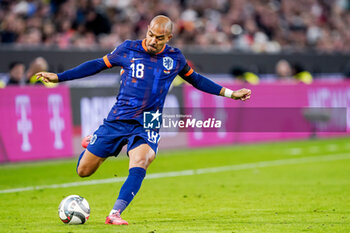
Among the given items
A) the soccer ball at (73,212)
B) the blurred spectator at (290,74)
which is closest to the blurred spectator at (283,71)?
the blurred spectator at (290,74)

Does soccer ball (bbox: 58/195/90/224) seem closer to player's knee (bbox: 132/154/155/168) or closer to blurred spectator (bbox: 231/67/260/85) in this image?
player's knee (bbox: 132/154/155/168)

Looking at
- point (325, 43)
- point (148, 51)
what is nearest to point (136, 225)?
point (148, 51)

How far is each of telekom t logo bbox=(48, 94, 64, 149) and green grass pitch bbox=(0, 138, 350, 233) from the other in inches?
17.6

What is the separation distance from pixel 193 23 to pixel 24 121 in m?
9.03

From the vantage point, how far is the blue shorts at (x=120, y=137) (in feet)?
25.6

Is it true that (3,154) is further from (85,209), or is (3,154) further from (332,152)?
(332,152)

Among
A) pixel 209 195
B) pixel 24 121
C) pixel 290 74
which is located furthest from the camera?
pixel 290 74

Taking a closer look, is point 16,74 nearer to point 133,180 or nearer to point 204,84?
point 204,84

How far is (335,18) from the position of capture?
2884cm

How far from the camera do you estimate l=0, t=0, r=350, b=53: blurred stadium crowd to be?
18.0m

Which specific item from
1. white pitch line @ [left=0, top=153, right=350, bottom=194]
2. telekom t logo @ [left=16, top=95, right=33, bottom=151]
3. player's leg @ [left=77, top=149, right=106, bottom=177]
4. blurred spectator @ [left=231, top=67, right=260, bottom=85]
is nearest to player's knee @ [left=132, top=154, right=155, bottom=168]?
player's leg @ [left=77, top=149, right=106, bottom=177]

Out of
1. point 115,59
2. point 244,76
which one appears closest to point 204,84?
point 115,59

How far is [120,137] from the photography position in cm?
788

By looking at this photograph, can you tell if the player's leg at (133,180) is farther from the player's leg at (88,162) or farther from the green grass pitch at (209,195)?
the player's leg at (88,162)
